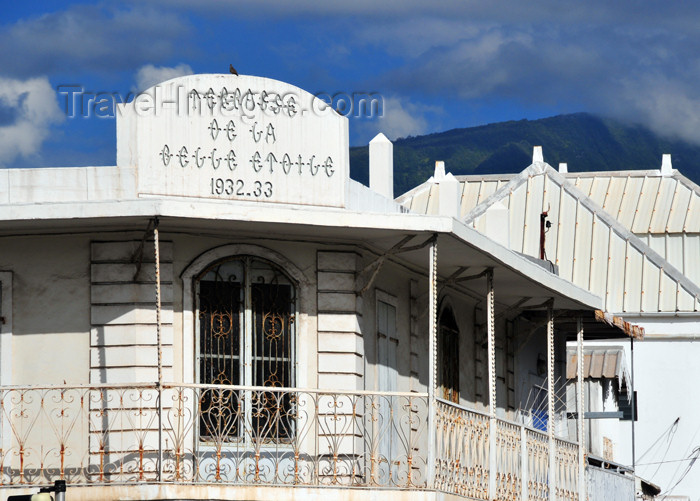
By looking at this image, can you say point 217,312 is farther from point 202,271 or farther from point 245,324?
point 202,271

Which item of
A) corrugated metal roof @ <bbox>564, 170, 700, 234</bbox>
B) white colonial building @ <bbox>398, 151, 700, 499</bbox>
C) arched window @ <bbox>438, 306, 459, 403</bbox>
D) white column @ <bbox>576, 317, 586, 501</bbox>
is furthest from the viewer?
corrugated metal roof @ <bbox>564, 170, 700, 234</bbox>

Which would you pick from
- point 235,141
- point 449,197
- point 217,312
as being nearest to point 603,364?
point 449,197

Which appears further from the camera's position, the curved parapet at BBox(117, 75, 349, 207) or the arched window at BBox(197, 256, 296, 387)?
the arched window at BBox(197, 256, 296, 387)

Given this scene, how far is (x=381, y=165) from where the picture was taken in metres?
19.7

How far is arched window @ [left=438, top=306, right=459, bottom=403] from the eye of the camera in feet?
66.3

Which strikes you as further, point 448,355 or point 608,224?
point 608,224

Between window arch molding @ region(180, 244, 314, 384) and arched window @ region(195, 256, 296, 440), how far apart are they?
2.7 inches

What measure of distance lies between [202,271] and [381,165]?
372 centimetres

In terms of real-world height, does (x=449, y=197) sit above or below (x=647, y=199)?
below

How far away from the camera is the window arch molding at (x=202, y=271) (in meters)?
16.8

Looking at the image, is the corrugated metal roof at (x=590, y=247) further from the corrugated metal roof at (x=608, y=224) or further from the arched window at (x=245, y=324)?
the arched window at (x=245, y=324)

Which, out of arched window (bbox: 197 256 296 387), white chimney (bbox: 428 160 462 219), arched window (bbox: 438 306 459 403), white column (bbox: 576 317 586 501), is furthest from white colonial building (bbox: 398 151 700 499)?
arched window (bbox: 197 256 296 387)

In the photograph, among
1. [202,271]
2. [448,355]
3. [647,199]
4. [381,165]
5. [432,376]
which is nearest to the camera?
[432,376]

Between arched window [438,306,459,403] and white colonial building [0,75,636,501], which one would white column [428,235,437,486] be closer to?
white colonial building [0,75,636,501]
